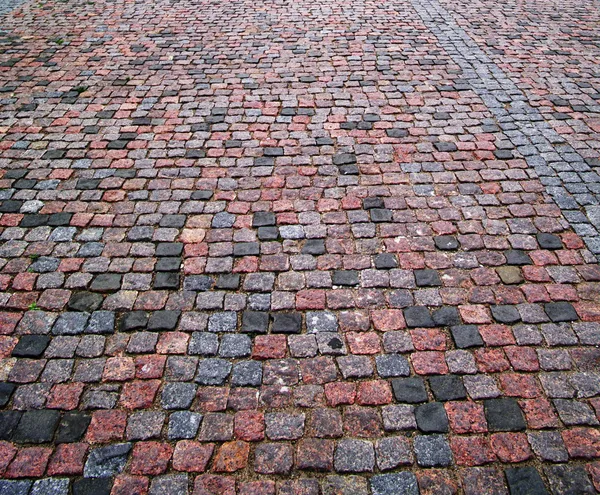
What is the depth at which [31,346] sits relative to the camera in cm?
358

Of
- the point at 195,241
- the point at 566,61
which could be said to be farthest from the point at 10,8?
the point at 566,61

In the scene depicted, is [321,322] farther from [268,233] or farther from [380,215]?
[380,215]

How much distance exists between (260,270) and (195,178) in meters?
1.62

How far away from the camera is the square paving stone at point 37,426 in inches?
120

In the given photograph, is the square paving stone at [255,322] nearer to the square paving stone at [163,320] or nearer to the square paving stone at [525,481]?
the square paving stone at [163,320]

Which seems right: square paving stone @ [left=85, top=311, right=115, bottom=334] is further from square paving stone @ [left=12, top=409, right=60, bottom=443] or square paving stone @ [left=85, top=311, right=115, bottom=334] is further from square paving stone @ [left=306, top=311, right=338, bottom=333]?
square paving stone @ [left=306, top=311, right=338, bottom=333]

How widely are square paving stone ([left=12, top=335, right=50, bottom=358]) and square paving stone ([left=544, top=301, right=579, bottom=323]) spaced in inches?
150

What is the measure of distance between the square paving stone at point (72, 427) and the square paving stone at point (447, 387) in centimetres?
227

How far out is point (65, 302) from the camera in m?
3.91

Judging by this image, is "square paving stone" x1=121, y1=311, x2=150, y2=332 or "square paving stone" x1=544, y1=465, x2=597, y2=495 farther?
"square paving stone" x1=121, y1=311, x2=150, y2=332

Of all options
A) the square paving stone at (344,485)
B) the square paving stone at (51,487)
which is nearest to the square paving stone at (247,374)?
the square paving stone at (344,485)

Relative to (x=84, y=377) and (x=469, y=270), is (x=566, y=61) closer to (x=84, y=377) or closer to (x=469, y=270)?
(x=469, y=270)

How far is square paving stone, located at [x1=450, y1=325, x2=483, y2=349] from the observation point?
3562 millimetres

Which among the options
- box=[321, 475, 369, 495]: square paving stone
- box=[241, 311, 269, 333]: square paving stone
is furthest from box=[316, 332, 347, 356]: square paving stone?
box=[321, 475, 369, 495]: square paving stone
